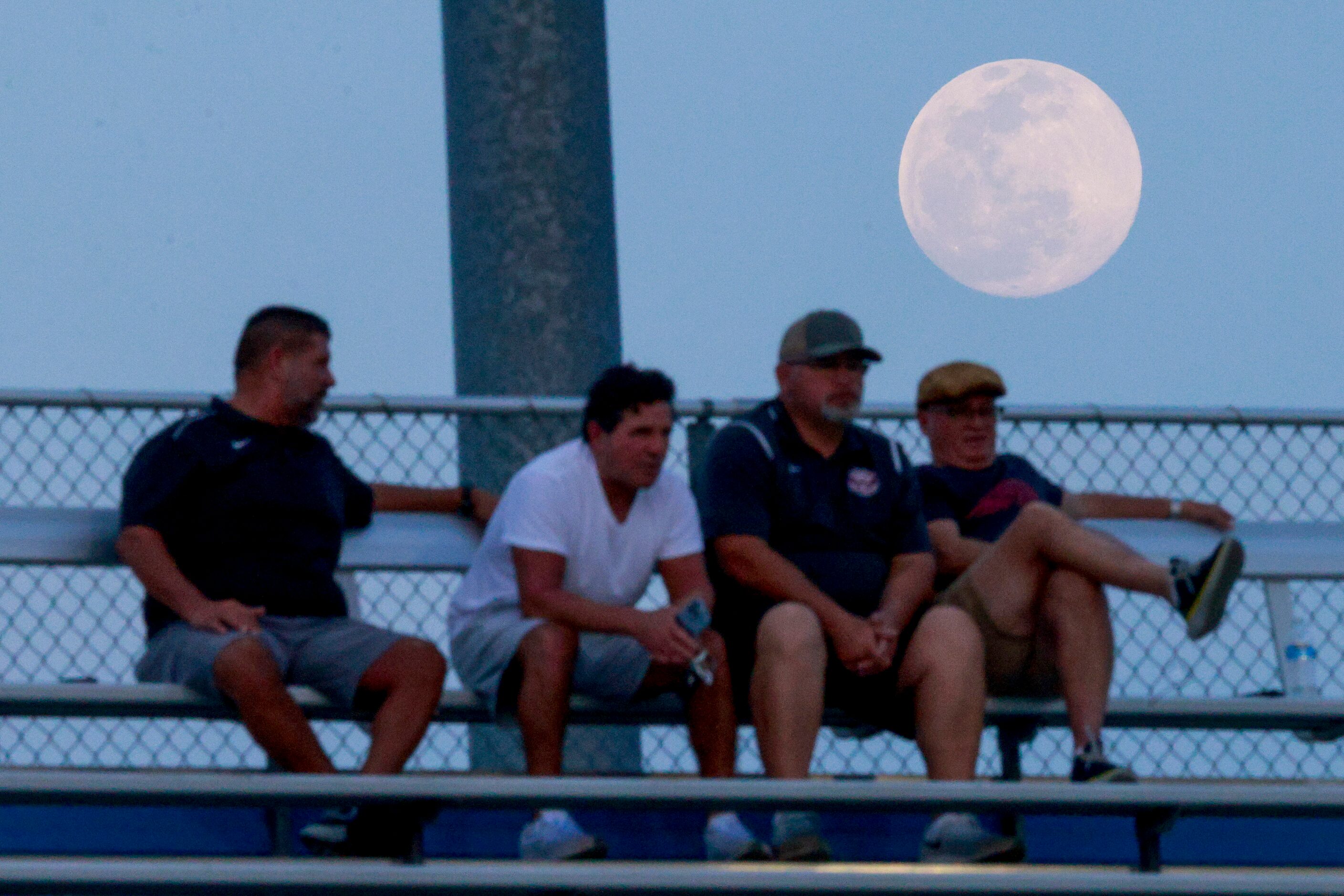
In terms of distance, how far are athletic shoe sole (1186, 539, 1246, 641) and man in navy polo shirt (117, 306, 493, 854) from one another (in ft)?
5.35

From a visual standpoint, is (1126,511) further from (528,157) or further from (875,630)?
(528,157)

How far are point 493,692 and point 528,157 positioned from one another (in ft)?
5.18

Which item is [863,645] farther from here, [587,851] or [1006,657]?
[587,851]

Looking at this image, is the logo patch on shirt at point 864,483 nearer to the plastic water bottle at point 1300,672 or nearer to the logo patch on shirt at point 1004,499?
the logo patch on shirt at point 1004,499

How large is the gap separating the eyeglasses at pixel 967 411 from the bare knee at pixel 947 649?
76 centimetres

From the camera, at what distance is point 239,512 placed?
4664 mm

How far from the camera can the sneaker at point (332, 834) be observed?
4.33 m

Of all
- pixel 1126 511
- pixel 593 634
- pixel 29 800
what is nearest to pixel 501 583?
pixel 593 634

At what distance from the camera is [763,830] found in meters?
5.02

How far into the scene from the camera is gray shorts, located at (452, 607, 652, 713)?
14.8 ft

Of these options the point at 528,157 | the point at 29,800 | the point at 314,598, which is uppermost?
the point at 528,157

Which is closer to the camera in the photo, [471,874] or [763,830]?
[471,874]

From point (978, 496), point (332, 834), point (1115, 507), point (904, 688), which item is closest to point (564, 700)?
point (332, 834)

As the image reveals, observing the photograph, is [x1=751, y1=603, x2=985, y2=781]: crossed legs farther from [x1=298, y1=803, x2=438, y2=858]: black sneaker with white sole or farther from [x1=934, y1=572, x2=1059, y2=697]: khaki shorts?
[x1=298, y1=803, x2=438, y2=858]: black sneaker with white sole
